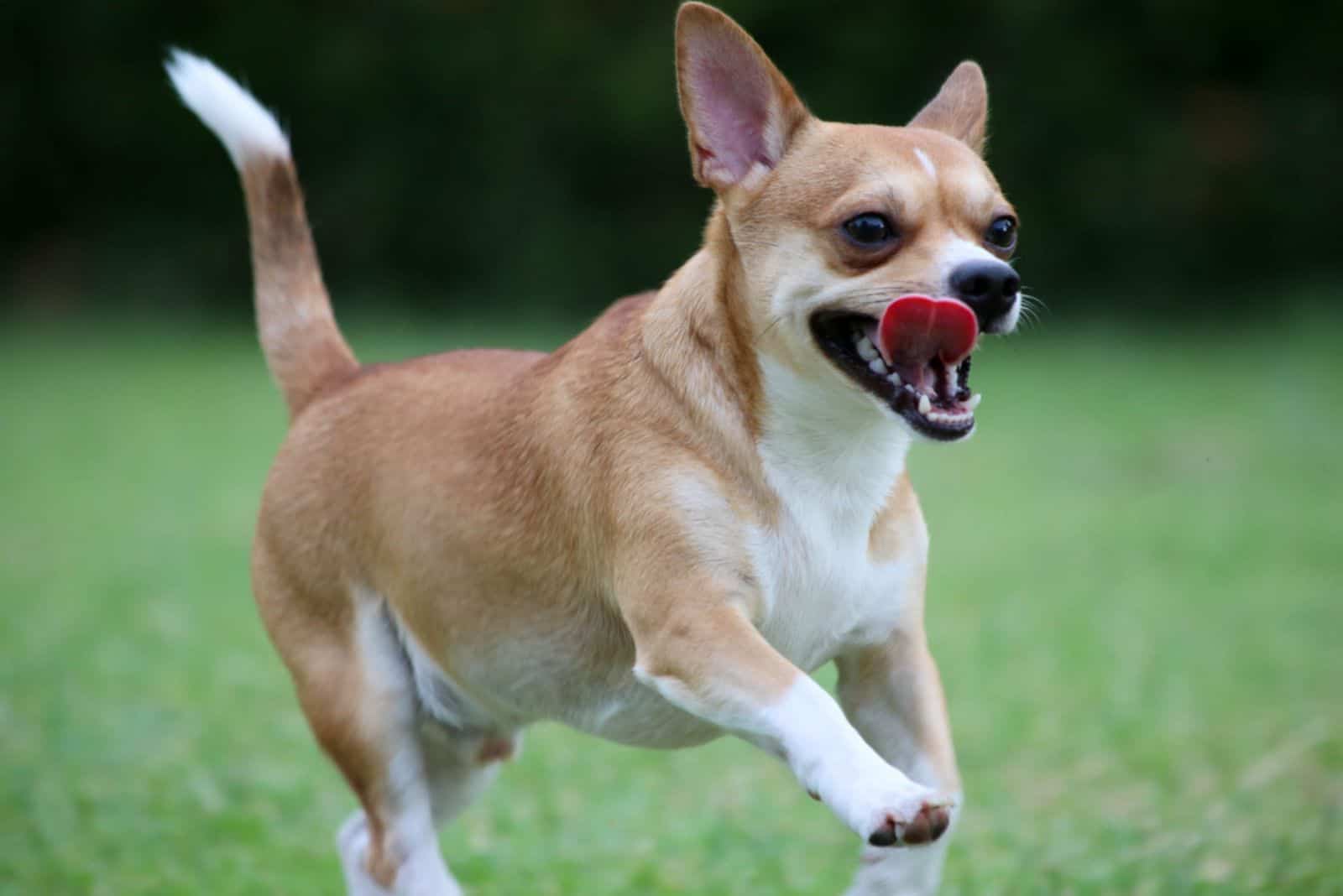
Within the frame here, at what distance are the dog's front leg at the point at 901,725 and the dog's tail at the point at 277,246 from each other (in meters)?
1.80

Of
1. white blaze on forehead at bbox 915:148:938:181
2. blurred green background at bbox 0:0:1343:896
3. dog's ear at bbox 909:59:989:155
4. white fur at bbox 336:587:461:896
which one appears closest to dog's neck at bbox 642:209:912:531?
white blaze on forehead at bbox 915:148:938:181

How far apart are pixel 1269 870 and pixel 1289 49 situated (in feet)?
51.0

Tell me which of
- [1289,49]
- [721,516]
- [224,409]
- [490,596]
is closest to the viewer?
[721,516]

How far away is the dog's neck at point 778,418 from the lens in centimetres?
354

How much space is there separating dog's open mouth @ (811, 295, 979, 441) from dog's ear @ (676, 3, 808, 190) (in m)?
0.44

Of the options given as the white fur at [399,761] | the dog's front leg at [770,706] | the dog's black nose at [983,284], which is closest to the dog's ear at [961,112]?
the dog's black nose at [983,284]

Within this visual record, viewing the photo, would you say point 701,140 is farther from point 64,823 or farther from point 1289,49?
point 1289,49

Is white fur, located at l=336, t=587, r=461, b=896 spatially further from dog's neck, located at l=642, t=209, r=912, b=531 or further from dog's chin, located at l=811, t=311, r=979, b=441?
dog's chin, located at l=811, t=311, r=979, b=441

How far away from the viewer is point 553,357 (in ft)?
13.3

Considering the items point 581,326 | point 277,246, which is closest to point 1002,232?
point 277,246

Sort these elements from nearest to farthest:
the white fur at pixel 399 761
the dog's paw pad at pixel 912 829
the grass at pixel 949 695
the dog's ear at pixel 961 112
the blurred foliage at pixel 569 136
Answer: the dog's paw pad at pixel 912 829
the dog's ear at pixel 961 112
the white fur at pixel 399 761
the grass at pixel 949 695
the blurred foliage at pixel 569 136

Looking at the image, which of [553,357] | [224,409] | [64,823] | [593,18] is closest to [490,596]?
[553,357]

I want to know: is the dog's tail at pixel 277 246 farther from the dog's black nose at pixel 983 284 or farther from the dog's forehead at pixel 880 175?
the dog's black nose at pixel 983 284

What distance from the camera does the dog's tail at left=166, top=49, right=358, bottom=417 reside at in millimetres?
4785
